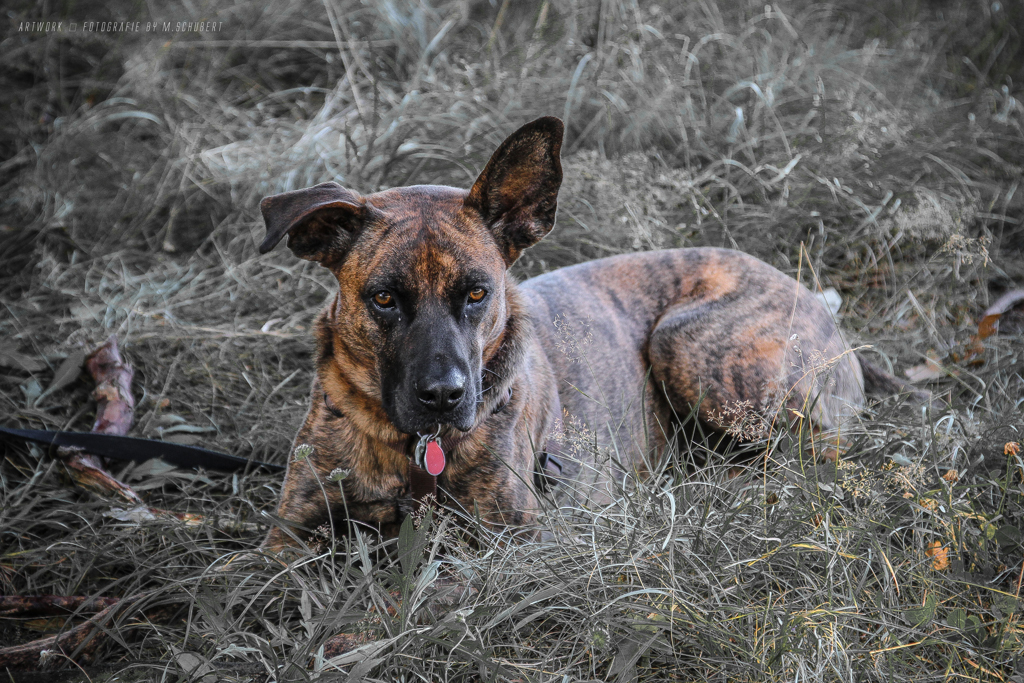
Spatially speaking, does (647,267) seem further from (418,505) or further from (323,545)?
(323,545)

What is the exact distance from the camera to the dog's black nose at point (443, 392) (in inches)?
94.6

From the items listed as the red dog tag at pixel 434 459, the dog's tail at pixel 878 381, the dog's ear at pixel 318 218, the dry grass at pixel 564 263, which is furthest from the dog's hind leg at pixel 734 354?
the dog's ear at pixel 318 218

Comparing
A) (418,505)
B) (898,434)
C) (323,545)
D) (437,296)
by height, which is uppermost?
(437,296)

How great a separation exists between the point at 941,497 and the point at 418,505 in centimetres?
175

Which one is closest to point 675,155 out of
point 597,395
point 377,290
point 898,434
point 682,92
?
point 682,92

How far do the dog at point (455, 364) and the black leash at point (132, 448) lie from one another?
55 cm

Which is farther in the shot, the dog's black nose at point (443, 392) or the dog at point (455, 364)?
the dog at point (455, 364)

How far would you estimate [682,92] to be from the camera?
5.43m

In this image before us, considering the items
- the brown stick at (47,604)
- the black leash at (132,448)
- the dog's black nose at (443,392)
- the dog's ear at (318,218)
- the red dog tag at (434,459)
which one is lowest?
the brown stick at (47,604)

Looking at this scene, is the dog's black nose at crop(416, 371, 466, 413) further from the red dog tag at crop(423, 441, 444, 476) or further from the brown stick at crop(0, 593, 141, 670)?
the brown stick at crop(0, 593, 141, 670)

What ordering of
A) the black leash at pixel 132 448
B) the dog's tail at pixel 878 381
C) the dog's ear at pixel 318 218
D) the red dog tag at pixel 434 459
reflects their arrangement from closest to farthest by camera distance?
the dog's ear at pixel 318 218 → the red dog tag at pixel 434 459 → the black leash at pixel 132 448 → the dog's tail at pixel 878 381

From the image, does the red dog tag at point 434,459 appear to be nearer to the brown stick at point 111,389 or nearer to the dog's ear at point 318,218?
the dog's ear at point 318,218

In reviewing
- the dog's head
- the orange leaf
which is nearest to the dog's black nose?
the dog's head

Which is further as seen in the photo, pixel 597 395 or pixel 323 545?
pixel 597 395
